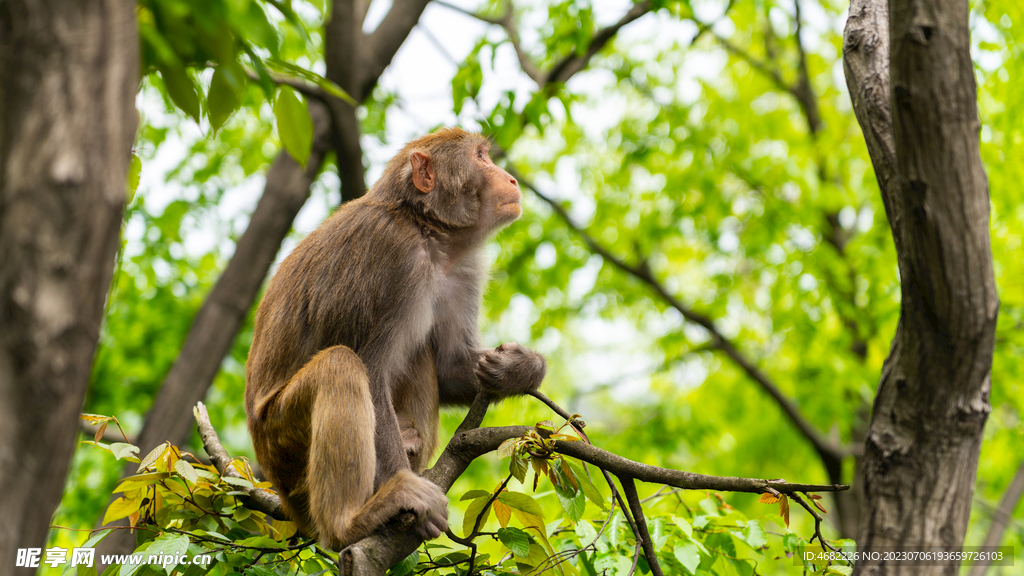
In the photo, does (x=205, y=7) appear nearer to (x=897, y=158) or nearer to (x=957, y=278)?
(x=897, y=158)

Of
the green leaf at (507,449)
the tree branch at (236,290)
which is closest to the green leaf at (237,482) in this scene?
the green leaf at (507,449)

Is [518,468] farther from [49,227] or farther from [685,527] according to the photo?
[49,227]

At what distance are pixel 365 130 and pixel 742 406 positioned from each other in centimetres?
725

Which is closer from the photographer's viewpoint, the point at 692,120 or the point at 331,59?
the point at 331,59

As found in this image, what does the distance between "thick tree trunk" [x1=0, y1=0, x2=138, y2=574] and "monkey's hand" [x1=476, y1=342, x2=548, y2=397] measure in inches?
95.0

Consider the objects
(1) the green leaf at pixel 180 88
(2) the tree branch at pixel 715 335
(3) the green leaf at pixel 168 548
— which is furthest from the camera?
(2) the tree branch at pixel 715 335

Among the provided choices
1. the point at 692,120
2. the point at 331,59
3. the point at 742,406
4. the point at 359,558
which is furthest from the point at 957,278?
the point at 742,406

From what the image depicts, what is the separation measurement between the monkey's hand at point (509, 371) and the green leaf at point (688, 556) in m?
1.04

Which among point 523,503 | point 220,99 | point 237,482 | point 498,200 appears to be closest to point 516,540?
point 523,503

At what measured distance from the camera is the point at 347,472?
122 inches

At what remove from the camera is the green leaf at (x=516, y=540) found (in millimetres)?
2758

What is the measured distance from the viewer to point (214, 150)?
11109 millimetres

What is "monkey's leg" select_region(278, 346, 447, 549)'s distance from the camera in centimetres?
303

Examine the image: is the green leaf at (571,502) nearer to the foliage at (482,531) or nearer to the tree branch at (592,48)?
the foliage at (482,531)
